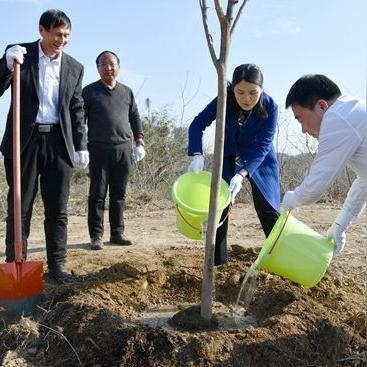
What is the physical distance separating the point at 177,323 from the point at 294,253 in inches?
30.0

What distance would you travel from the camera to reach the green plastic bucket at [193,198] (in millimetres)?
3010

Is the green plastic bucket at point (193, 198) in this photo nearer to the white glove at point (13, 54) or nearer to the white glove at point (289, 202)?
the white glove at point (289, 202)

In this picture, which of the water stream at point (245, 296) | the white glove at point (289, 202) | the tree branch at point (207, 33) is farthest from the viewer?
the water stream at point (245, 296)

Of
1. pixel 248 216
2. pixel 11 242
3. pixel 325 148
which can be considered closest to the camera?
pixel 325 148

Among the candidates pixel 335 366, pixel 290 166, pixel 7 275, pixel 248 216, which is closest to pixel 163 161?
pixel 290 166

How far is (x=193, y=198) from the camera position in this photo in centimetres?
323

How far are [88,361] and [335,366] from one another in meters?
1.18

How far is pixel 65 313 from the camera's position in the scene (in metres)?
2.90

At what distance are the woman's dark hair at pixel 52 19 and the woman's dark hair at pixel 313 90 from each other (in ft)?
5.40

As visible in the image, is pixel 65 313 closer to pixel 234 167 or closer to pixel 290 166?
pixel 234 167

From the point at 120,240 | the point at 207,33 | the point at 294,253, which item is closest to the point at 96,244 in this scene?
the point at 120,240

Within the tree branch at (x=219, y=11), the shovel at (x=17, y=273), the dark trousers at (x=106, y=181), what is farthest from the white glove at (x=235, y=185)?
the dark trousers at (x=106, y=181)

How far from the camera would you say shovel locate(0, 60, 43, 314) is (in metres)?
3.01

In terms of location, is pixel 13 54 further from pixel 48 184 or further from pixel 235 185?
pixel 235 185
